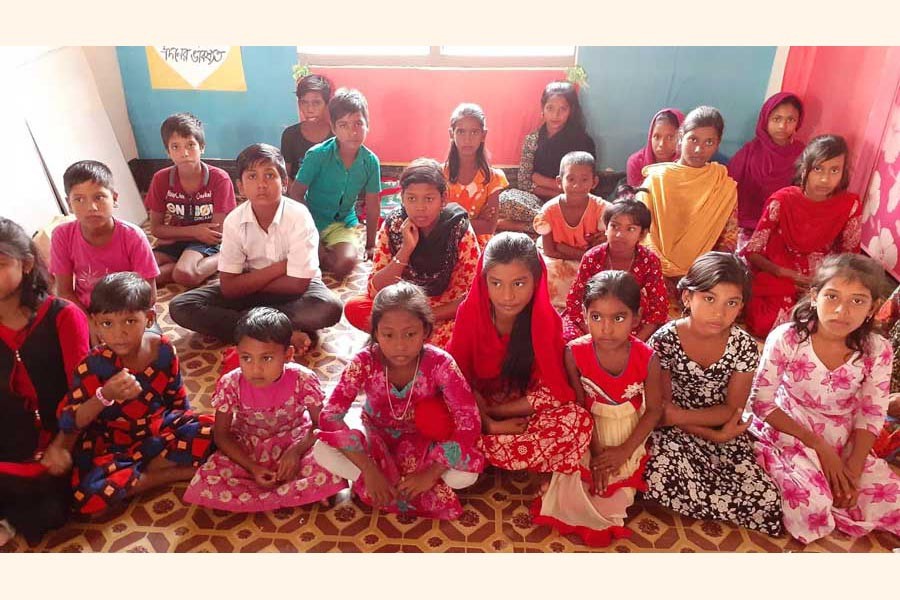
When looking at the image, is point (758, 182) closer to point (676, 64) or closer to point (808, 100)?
point (808, 100)

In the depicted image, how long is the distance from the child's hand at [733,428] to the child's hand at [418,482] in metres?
0.94

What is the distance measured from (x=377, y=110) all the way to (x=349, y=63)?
1.15ft

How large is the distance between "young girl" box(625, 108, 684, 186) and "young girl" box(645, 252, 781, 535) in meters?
1.78

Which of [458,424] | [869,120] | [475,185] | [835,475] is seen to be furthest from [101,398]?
[869,120]

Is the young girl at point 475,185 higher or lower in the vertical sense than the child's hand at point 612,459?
higher

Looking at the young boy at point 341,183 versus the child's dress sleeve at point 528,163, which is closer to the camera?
the young boy at point 341,183

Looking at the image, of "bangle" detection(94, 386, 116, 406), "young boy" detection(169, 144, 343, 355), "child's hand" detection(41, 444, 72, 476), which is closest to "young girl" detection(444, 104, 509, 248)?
"young boy" detection(169, 144, 343, 355)

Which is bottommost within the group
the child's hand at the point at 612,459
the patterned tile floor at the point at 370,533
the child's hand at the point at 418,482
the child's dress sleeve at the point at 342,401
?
the patterned tile floor at the point at 370,533

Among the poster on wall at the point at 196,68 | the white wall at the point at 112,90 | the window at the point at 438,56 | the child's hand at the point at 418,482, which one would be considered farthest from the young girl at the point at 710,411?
the white wall at the point at 112,90

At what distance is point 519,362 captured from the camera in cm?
231

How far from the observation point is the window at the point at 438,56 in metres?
4.56

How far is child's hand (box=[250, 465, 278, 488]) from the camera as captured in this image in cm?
218

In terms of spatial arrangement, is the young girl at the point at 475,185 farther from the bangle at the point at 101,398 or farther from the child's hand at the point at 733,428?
the bangle at the point at 101,398

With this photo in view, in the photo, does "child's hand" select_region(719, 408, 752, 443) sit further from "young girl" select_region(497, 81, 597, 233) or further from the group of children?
"young girl" select_region(497, 81, 597, 233)
